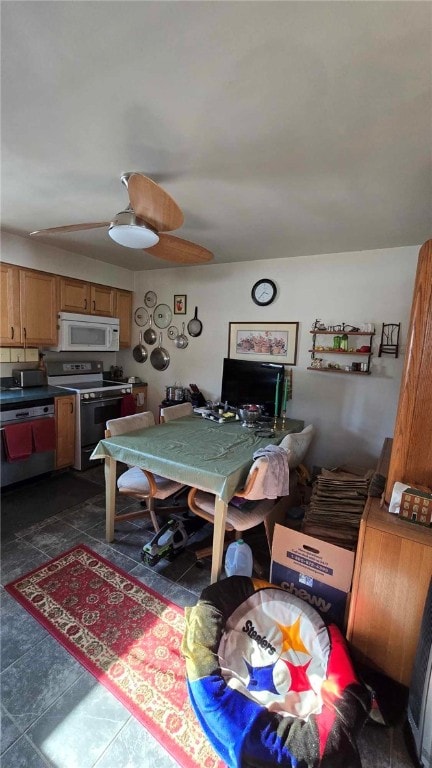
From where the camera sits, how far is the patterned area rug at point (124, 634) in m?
1.16

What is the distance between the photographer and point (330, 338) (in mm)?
2920

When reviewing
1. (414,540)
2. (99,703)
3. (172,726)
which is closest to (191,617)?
(172,726)

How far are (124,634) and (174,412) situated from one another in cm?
168

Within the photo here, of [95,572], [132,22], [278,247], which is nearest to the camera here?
[132,22]

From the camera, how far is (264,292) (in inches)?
127

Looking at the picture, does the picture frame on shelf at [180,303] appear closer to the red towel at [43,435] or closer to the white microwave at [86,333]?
the white microwave at [86,333]

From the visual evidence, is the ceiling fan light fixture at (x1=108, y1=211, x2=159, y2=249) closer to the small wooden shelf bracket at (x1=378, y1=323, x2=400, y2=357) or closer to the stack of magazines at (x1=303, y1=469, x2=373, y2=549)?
the stack of magazines at (x1=303, y1=469, x2=373, y2=549)

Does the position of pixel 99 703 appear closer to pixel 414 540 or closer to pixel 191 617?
pixel 191 617

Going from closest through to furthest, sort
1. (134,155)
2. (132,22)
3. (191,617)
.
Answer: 1. (132,22)
2. (191,617)
3. (134,155)

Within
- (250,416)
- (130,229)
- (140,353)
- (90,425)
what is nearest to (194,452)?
(250,416)

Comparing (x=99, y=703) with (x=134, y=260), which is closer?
(x=99, y=703)

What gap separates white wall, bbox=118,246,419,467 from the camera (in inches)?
105

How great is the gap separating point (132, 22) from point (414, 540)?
1.99 metres

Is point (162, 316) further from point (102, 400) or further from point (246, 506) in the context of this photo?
point (246, 506)
